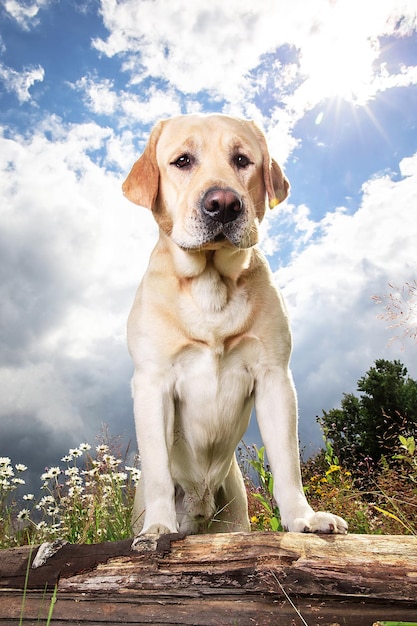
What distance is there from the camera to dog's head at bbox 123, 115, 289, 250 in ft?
10.2

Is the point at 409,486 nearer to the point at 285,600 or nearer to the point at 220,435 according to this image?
the point at 220,435

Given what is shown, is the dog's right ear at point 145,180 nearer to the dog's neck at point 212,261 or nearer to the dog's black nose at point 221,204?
the dog's neck at point 212,261

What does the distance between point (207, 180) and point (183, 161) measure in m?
0.37

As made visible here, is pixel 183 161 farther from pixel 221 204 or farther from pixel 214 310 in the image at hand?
pixel 214 310

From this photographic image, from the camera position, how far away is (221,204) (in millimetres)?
3035

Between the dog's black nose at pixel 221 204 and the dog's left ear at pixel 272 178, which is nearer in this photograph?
the dog's black nose at pixel 221 204

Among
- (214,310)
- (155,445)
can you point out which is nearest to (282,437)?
(155,445)

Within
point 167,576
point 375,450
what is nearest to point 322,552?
point 167,576

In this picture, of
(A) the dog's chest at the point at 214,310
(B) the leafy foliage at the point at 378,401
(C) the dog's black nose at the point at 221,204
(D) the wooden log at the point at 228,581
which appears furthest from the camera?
(B) the leafy foliage at the point at 378,401

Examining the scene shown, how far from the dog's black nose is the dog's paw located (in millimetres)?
1564

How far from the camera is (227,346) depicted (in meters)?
3.45

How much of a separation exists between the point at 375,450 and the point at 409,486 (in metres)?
11.2

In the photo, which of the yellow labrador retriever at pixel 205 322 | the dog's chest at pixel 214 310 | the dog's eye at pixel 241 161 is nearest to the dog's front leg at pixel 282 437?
the yellow labrador retriever at pixel 205 322

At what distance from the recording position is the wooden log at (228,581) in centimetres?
238
